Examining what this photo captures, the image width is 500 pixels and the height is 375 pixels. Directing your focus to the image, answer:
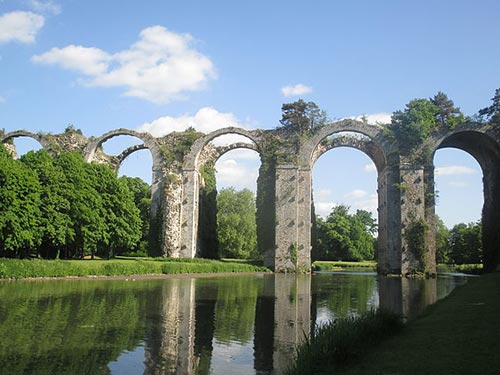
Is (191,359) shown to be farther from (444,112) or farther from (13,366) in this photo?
(444,112)

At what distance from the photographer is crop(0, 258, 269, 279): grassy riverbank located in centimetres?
2244

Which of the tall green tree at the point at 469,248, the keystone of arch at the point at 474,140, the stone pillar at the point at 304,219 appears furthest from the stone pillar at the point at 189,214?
the tall green tree at the point at 469,248

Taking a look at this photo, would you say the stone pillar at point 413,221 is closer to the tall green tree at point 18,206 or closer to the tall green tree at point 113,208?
the tall green tree at point 113,208

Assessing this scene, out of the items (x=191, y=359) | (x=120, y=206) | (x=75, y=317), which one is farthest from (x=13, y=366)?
(x=120, y=206)

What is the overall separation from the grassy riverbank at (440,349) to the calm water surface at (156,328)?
5.38 feet

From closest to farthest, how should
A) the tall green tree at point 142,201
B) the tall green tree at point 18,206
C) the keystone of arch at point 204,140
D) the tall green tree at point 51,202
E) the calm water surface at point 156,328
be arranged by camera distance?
the calm water surface at point 156,328
the tall green tree at point 18,206
the tall green tree at point 51,202
the keystone of arch at point 204,140
the tall green tree at point 142,201

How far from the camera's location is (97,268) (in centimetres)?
2592

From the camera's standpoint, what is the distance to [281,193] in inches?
1495

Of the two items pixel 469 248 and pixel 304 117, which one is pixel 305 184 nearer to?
pixel 304 117

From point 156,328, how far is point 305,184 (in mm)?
28406

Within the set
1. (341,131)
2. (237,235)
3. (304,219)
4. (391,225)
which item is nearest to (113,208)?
(304,219)

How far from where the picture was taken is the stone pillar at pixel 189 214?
38.6 meters

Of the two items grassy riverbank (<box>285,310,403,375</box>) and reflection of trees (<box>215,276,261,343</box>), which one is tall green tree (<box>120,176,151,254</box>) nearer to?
reflection of trees (<box>215,276,261,343</box>)

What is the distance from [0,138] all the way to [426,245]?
37337 mm
